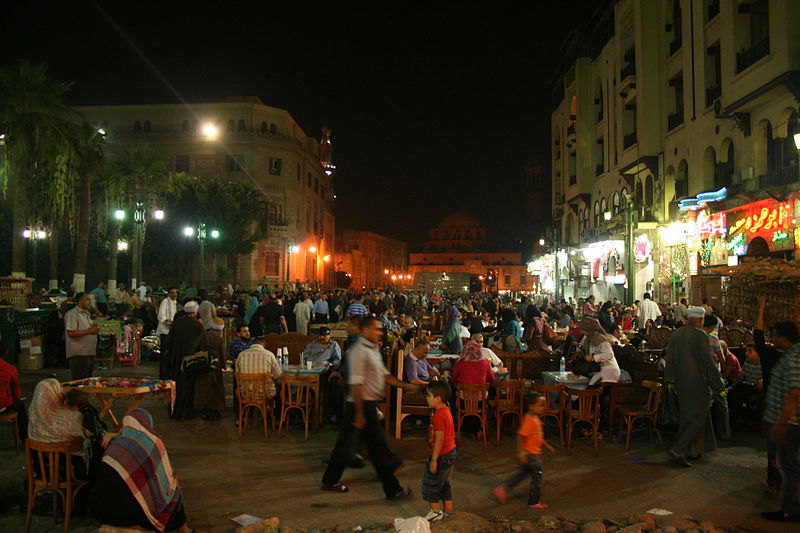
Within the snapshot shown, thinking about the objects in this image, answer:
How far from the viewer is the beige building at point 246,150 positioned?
49812 millimetres

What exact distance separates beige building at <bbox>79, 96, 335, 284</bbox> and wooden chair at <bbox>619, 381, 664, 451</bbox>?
4276 cm

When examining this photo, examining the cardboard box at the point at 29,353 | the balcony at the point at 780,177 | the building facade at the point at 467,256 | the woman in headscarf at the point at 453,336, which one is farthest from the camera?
the building facade at the point at 467,256

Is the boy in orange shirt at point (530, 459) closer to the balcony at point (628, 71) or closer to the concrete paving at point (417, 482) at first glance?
the concrete paving at point (417, 482)

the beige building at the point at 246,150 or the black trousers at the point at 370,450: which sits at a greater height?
the beige building at the point at 246,150

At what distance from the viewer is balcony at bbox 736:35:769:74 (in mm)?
15023

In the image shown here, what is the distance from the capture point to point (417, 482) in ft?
Result: 20.4

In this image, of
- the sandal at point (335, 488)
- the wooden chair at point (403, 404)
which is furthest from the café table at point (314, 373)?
the sandal at point (335, 488)

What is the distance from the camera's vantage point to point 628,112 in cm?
2619

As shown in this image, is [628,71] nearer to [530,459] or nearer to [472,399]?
[472,399]

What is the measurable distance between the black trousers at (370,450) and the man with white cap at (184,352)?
362 cm

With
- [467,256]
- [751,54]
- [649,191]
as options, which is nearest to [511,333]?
[751,54]

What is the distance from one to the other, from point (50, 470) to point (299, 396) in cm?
354

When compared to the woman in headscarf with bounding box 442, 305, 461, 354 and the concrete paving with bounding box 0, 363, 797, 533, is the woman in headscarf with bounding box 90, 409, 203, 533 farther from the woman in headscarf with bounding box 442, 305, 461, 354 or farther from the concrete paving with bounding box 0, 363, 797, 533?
the woman in headscarf with bounding box 442, 305, 461, 354

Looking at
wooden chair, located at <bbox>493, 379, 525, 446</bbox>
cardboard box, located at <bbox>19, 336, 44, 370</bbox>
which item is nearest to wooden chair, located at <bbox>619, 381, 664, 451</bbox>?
A: wooden chair, located at <bbox>493, 379, 525, 446</bbox>
